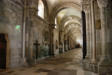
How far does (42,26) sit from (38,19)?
119 centimetres

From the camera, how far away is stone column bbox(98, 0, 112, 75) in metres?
4.54

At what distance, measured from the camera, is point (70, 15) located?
1927 cm

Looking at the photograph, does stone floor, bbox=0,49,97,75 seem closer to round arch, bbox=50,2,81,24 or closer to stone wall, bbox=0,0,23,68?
stone wall, bbox=0,0,23,68

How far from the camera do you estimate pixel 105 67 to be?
454 cm

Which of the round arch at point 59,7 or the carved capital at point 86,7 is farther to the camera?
the round arch at point 59,7

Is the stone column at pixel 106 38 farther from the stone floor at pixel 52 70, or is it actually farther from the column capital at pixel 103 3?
the stone floor at pixel 52 70

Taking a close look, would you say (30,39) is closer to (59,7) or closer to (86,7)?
(86,7)

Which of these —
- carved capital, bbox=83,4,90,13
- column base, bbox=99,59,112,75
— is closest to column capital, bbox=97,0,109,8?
carved capital, bbox=83,4,90,13

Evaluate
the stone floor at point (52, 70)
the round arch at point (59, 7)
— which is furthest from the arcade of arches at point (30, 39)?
the round arch at point (59, 7)

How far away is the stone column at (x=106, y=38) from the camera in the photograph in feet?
14.9

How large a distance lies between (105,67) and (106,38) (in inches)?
53.5

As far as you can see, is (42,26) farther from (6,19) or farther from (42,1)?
(6,19)

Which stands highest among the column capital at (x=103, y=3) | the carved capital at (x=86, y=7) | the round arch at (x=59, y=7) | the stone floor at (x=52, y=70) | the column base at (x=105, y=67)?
the round arch at (x=59, y=7)

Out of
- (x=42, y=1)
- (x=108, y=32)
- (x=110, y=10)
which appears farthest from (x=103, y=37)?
(x=42, y=1)
